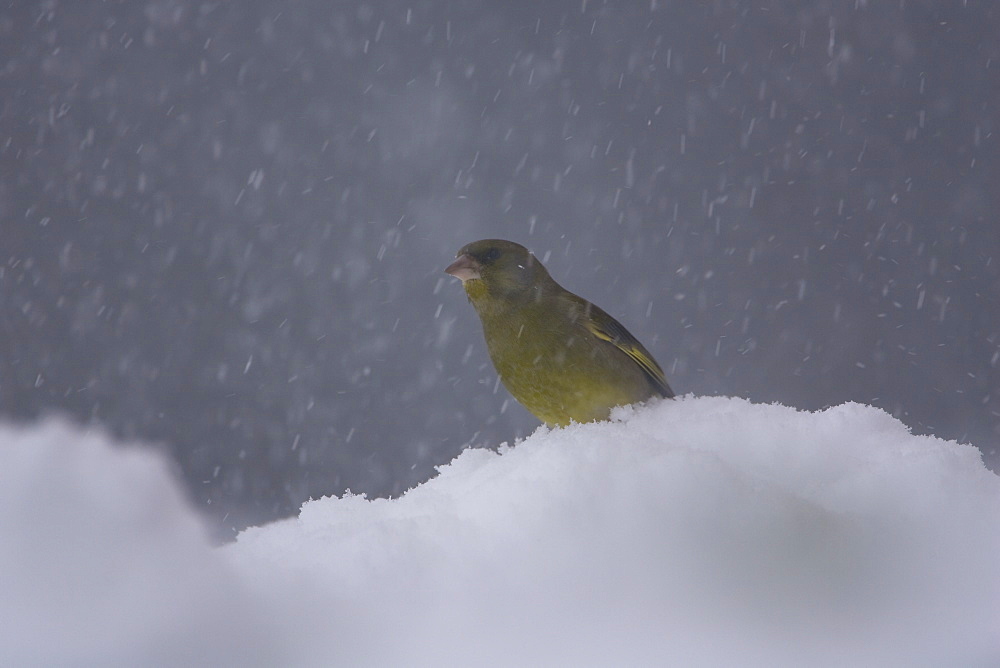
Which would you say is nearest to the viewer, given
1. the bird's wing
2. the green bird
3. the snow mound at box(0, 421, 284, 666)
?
the snow mound at box(0, 421, 284, 666)

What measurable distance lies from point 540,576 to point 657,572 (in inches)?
5.2

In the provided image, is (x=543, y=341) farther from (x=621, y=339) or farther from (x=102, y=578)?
(x=102, y=578)

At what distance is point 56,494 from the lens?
2.77 ft

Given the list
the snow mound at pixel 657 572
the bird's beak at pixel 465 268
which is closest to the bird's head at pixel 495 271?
the bird's beak at pixel 465 268

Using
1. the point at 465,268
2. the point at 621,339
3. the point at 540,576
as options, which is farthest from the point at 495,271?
the point at 540,576

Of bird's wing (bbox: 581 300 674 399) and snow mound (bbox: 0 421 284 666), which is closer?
snow mound (bbox: 0 421 284 666)

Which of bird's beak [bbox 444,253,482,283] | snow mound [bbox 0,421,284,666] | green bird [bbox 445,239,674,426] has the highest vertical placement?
bird's beak [bbox 444,253,482,283]

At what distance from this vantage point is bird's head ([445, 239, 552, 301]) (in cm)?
172

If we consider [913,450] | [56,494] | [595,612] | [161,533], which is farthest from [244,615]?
[913,450]

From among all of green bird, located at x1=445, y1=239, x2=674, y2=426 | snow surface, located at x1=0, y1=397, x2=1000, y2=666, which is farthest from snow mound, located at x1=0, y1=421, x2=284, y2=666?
green bird, located at x1=445, y1=239, x2=674, y2=426

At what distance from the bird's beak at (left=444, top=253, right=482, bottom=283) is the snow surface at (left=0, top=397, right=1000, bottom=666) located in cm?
76

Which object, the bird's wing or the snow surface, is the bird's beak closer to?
the bird's wing

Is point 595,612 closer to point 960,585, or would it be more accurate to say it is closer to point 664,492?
point 664,492

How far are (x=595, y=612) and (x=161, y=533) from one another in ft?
1.59
